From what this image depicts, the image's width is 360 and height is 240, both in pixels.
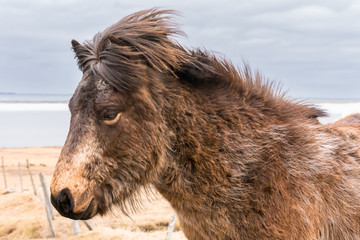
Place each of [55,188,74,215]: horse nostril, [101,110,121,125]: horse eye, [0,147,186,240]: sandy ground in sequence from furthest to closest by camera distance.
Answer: [0,147,186,240]: sandy ground
[101,110,121,125]: horse eye
[55,188,74,215]: horse nostril

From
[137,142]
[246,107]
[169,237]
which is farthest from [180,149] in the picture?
[169,237]

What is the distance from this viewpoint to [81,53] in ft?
10.4

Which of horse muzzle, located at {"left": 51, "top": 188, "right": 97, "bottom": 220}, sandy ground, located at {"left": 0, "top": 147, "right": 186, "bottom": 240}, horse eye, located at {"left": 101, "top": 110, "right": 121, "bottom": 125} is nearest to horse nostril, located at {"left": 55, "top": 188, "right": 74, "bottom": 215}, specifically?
horse muzzle, located at {"left": 51, "top": 188, "right": 97, "bottom": 220}

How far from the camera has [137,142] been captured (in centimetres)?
292

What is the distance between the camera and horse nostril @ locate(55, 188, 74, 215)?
267 cm

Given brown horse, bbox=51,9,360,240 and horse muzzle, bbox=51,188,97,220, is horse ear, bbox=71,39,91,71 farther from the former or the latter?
horse muzzle, bbox=51,188,97,220

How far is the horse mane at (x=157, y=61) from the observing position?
296 centimetres

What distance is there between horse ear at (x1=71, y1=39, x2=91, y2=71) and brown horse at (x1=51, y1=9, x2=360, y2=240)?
0.4 inches

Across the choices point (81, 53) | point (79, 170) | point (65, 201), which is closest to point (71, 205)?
point (65, 201)

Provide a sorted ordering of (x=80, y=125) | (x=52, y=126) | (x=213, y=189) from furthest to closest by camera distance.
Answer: (x=52, y=126) < (x=213, y=189) < (x=80, y=125)

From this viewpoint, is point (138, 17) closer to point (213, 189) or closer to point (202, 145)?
point (202, 145)

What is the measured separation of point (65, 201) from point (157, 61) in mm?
Answer: 1187

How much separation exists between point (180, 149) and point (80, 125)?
0.76 meters

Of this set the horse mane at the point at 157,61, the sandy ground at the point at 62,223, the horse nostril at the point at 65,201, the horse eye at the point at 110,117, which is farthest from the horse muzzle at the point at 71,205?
the sandy ground at the point at 62,223
